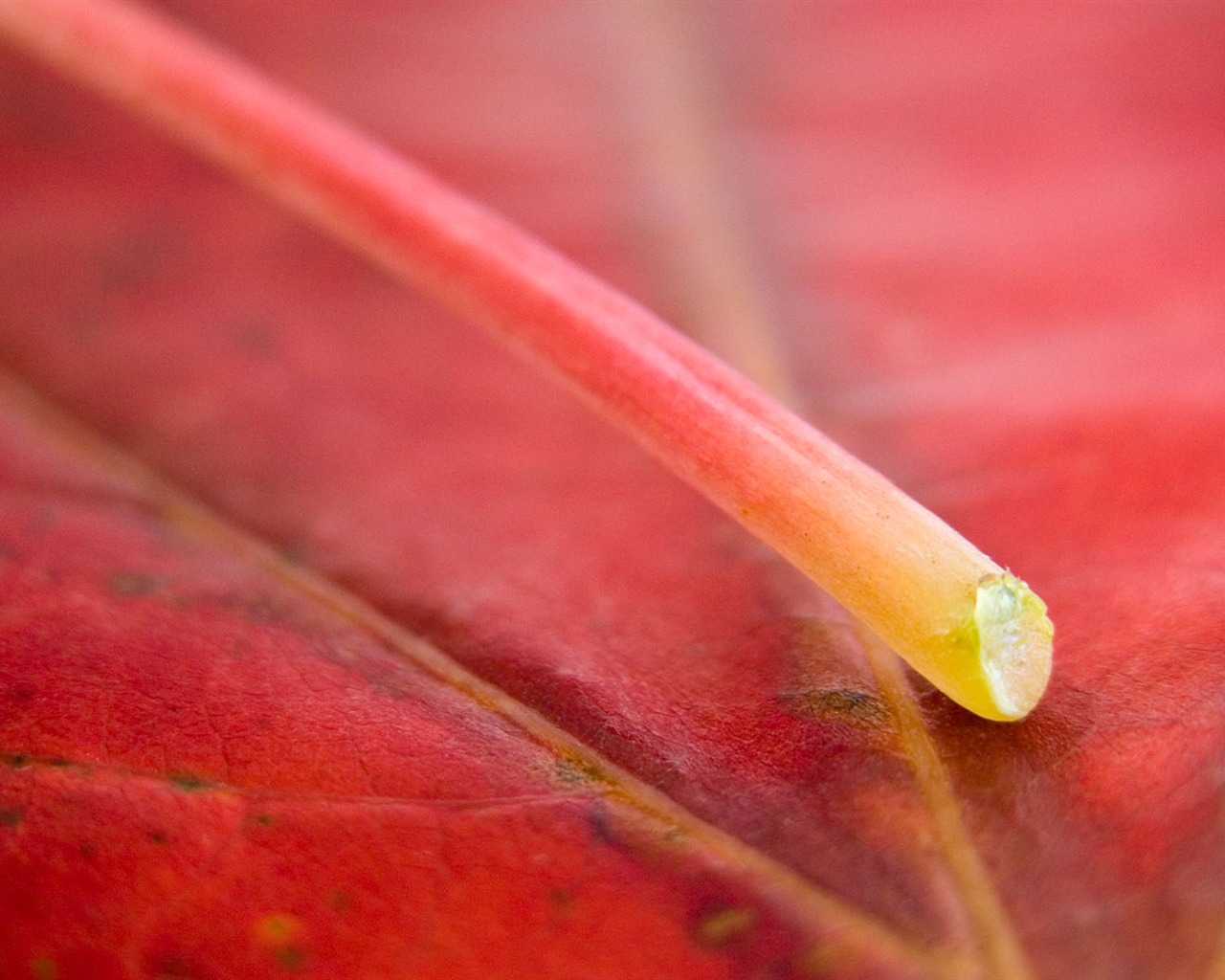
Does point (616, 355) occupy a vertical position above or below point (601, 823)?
above

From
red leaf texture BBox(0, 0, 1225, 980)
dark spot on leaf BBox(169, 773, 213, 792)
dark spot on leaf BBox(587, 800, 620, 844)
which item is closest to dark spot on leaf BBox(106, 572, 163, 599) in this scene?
red leaf texture BBox(0, 0, 1225, 980)

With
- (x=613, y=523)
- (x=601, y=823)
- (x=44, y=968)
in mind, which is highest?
(x=613, y=523)

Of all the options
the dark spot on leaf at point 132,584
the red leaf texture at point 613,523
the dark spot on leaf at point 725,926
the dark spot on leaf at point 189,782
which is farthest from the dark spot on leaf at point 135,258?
the dark spot on leaf at point 725,926

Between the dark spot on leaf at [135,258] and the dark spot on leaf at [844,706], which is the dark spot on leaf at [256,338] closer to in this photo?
the dark spot on leaf at [135,258]

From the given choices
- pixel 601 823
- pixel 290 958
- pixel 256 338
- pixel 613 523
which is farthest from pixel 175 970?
pixel 256 338

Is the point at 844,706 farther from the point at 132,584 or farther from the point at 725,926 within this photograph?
the point at 132,584

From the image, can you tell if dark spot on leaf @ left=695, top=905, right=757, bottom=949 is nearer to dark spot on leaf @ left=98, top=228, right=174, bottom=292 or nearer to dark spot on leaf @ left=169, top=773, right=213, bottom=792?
dark spot on leaf @ left=169, top=773, right=213, bottom=792

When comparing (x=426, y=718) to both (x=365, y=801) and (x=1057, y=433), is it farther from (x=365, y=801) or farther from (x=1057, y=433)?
(x=1057, y=433)
